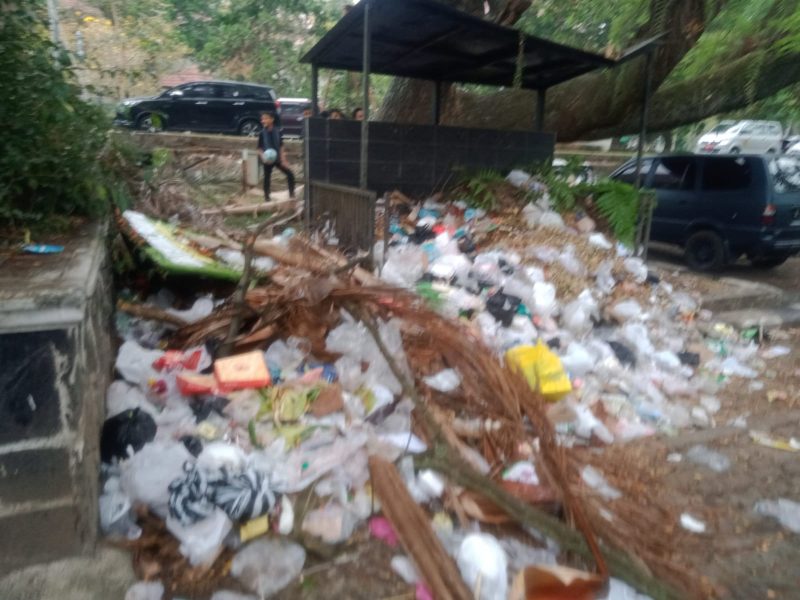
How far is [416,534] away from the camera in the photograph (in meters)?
2.33

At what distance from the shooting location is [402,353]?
329cm

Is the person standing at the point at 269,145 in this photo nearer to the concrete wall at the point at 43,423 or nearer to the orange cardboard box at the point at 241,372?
the orange cardboard box at the point at 241,372

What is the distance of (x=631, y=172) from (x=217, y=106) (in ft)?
36.1

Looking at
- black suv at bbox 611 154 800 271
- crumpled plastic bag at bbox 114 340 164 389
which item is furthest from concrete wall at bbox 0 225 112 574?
black suv at bbox 611 154 800 271

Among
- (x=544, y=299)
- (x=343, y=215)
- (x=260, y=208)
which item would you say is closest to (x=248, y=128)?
(x=260, y=208)

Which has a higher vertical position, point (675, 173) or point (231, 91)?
point (231, 91)

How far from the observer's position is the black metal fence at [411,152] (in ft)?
20.7

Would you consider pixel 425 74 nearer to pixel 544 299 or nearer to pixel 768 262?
pixel 544 299

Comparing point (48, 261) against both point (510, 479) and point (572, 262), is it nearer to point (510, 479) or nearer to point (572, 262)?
point (510, 479)

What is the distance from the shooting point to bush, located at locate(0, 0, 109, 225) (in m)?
2.52

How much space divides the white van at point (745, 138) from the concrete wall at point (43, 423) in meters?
21.4

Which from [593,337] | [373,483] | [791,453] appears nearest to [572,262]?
[593,337]

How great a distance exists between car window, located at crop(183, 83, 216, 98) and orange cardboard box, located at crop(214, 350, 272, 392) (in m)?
14.1

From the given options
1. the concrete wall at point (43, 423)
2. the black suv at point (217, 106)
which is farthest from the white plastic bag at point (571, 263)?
the black suv at point (217, 106)
